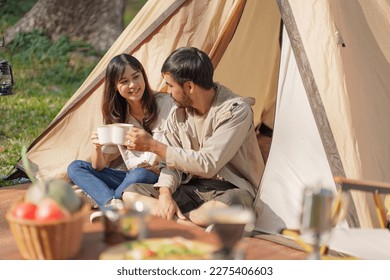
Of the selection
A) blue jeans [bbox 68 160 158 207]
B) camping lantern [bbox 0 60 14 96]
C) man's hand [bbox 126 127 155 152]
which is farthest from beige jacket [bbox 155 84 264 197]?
camping lantern [bbox 0 60 14 96]

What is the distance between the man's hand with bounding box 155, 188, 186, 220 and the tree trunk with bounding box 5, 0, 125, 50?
21.6 ft

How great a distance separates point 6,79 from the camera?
4504 millimetres

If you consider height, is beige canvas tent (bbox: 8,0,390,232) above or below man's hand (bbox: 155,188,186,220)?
above

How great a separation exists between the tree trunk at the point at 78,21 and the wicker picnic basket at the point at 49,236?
774 centimetres

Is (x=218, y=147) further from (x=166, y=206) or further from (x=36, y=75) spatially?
(x=36, y=75)

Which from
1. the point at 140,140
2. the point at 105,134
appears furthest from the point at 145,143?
the point at 105,134

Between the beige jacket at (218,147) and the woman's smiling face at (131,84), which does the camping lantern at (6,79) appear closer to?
the woman's smiling face at (131,84)

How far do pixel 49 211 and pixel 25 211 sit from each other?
86 millimetres

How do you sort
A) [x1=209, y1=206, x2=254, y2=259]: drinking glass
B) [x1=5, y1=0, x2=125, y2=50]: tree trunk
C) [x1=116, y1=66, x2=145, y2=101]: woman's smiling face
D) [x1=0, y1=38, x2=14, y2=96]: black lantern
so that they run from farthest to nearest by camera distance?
Result: 1. [x1=5, y1=0, x2=125, y2=50]: tree trunk
2. [x1=0, y1=38, x2=14, y2=96]: black lantern
3. [x1=116, y1=66, x2=145, y2=101]: woman's smiling face
4. [x1=209, y1=206, x2=254, y2=259]: drinking glass

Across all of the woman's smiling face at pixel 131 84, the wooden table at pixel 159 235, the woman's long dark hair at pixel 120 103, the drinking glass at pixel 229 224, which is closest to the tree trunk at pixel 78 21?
the woman's long dark hair at pixel 120 103

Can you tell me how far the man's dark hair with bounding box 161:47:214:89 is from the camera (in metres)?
3.41

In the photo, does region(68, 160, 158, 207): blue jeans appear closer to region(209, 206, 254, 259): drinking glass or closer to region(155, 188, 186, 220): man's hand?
region(155, 188, 186, 220): man's hand

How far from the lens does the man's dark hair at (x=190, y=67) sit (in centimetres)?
341

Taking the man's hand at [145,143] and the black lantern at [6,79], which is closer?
the man's hand at [145,143]
